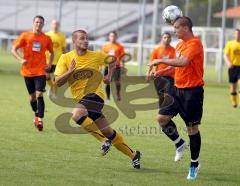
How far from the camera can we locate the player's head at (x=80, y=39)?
1078 centimetres

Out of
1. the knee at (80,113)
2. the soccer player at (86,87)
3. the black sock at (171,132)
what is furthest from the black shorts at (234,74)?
the knee at (80,113)

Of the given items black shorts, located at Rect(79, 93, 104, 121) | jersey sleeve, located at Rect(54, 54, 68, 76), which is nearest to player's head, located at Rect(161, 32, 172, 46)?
black shorts, located at Rect(79, 93, 104, 121)

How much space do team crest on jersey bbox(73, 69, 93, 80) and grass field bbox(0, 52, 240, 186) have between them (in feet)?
4.12

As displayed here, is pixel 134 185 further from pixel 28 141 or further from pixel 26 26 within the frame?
pixel 26 26

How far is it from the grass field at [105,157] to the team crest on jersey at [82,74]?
126cm

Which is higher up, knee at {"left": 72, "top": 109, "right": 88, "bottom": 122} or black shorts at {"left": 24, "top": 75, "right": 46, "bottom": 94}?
knee at {"left": 72, "top": 109, "right": 88, "bottom": 122}

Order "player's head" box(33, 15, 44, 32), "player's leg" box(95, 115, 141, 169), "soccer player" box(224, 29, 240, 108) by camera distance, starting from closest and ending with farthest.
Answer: "player's leg" box(95, 115, 141, 169) → "player's head" box(33, 15, 44, 32) → "soccer player" box(224, 29, 240, 108)

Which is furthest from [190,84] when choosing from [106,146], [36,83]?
[36,83]

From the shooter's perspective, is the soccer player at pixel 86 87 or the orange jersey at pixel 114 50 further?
the orange jersey at pixel 114 50

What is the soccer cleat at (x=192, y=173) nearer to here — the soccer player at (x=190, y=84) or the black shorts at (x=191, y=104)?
the soccer player at (x=190, y=84)

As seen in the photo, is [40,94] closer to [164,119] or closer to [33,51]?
[33,51]

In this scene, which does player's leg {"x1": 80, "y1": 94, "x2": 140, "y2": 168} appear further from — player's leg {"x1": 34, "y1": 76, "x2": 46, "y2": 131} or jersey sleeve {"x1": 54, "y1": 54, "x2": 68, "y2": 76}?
player's leg {"x1": 34, "y1": 76, "x2": 46, "y2": 131}

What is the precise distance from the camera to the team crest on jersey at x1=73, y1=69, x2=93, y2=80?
1109cm

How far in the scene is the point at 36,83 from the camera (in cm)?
1570
